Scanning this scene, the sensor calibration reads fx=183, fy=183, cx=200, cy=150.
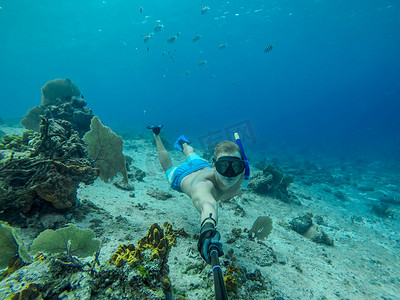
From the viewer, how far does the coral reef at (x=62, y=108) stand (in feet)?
26.9

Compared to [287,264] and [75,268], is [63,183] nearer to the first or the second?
[75,268]

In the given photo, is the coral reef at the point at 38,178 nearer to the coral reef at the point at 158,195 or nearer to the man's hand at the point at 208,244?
the man's hand at the point at 208,244

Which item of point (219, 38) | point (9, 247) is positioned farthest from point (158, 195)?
point (219, 38)

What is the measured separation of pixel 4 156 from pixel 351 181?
21.6 m

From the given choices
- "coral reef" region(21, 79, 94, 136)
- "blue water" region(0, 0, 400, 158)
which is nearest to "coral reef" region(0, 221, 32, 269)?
"coral reef" region(21, 79, 94, 136)

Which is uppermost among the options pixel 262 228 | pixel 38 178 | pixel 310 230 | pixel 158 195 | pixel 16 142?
pixel 16 142

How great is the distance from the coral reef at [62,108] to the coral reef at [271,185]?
8.34 m

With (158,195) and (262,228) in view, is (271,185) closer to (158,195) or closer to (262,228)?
(262,228)

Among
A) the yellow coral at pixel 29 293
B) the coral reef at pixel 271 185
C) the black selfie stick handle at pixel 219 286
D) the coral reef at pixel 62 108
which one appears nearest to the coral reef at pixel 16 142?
the coral reef at pixel 62 108

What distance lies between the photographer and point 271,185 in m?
8.93

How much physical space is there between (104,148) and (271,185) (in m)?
7.45

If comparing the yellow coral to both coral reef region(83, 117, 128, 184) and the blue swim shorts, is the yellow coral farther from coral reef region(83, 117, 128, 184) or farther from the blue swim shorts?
coral reef region(83, 117, 128, 184)

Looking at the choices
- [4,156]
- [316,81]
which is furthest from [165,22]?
[316,81]

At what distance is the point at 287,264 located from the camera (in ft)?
12.3
